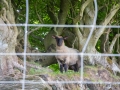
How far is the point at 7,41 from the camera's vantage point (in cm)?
435

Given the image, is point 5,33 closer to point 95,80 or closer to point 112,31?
point 95,80

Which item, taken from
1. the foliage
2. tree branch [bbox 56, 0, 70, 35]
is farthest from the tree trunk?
tree branch [bbox 56, 0, 70, 35]

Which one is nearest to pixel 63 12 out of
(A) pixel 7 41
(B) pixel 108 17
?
(B) pixel 108 17

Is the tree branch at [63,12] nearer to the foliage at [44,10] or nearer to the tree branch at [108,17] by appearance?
the foliage at [44,10]

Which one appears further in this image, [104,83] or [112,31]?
[112,31]

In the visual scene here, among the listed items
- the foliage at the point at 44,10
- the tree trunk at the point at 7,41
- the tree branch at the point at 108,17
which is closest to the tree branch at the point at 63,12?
the foliage at the point at 44,10

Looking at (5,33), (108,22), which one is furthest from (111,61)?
(5,33)

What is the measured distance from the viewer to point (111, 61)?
6172 millimetres

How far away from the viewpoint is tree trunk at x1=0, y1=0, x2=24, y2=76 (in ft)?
13.6

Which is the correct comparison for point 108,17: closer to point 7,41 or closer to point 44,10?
point 44,10

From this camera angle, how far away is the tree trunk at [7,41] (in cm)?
416

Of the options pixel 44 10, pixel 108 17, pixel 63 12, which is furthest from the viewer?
pixel 44 10

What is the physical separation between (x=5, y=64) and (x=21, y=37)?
1263 mm

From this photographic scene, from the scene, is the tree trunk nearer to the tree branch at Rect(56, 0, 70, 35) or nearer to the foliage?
the foliage
